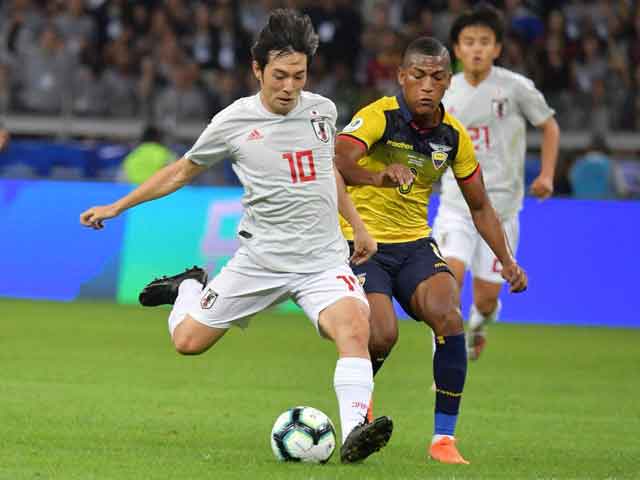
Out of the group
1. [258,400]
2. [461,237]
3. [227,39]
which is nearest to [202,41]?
[227,39]

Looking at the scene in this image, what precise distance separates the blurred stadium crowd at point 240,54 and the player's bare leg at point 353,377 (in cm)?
1176

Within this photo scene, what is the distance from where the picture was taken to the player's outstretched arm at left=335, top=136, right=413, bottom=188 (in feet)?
22.0

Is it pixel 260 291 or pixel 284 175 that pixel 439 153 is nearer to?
pixel 284 175

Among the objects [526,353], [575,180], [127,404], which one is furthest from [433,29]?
[127,404]

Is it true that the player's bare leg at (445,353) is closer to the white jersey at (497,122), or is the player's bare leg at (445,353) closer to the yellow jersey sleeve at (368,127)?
the yellow jersey sleeve at (368,127)

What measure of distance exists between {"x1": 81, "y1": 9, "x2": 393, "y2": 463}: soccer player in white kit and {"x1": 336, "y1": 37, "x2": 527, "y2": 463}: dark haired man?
14.1 inches

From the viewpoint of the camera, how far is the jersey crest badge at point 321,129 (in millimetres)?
6953

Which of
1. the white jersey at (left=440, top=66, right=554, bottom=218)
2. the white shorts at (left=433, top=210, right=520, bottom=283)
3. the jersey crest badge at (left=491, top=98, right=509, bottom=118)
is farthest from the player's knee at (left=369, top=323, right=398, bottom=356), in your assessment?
the jersey crest badge at (left=491, top=98, right=509, bottom=118)

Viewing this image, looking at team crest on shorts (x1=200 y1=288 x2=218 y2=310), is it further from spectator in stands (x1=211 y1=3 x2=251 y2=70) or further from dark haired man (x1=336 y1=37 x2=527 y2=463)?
spectator in stands (x1=211 y1=3 x2=251 y2=70)

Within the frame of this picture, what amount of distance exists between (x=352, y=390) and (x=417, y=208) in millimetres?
1592

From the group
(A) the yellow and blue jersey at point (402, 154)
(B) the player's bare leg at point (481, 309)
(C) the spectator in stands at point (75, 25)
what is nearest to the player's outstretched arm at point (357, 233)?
(A) the yellow and blue jersey at point (402, 154)

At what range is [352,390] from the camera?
6.55 metres

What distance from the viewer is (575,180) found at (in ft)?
54.8

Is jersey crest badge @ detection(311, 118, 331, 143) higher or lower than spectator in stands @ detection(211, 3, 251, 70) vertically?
higher
